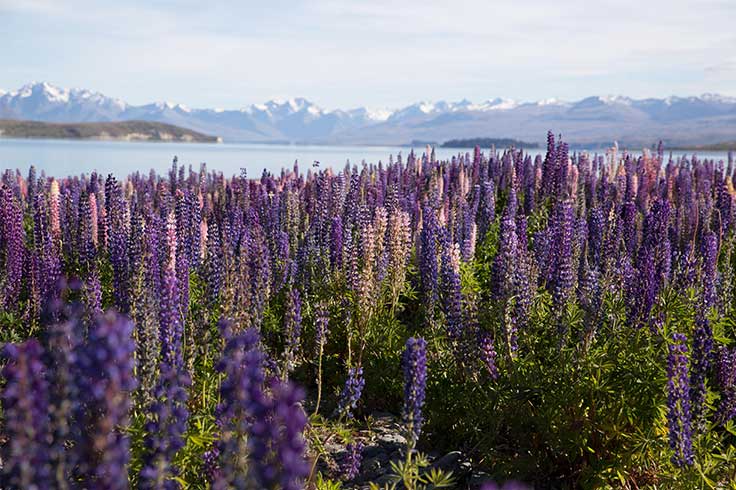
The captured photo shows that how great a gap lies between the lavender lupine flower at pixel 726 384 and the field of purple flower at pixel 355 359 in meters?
0.02

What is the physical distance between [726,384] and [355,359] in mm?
3747

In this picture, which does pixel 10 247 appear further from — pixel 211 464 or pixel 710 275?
pixel 710 275

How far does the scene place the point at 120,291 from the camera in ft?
23.4

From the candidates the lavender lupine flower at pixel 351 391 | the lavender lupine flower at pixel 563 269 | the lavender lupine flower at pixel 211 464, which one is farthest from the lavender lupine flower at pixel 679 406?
the lavender lupine flower at pixel 211 464

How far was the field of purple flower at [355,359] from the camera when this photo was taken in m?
2.76

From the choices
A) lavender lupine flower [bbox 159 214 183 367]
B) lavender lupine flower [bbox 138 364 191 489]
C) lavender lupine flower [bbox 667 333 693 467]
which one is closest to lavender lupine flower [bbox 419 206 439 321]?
lavender lupine flower [bbox 159 214 183 367]

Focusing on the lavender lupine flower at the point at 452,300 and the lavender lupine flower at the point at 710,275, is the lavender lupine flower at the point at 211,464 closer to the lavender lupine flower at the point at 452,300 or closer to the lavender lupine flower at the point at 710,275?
the lavender lupine flower at the point at 452,300

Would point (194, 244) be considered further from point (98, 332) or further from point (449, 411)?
point (98, 332)

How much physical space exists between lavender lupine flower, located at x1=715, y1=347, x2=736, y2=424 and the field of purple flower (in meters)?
0.02

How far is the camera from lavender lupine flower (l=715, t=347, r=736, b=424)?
5418mm

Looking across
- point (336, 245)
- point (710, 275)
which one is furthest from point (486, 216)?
point (710, 275)

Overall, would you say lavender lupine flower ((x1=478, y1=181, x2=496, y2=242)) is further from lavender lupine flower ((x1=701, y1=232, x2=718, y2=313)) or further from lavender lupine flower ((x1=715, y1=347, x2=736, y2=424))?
lavender lupine flower ((x1=715, y1=347, x2=736, y2=424))

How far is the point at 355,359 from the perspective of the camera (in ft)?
25.8

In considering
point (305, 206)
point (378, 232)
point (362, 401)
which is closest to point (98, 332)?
point (362, 401)
